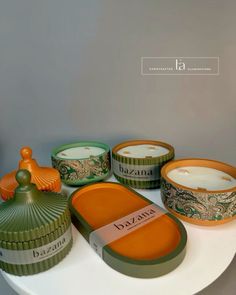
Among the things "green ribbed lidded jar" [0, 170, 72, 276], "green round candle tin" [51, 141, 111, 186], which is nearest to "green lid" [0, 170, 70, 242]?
"green ribbed lidded jar" [0, 170, 72, 276]

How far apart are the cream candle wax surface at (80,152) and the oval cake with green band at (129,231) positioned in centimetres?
9

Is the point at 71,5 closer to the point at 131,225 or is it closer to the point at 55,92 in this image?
the point at 55,92

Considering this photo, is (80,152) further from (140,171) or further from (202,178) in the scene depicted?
(202,178)

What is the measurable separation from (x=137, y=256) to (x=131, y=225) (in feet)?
0.18

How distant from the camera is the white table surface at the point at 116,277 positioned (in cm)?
34

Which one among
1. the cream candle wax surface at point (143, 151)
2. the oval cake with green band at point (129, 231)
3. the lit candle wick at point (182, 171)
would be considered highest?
the cream candle wax surface at point (143, 151)

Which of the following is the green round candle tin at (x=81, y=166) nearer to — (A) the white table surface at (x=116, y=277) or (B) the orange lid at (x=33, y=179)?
(B) the orange lid at (x=33, y=179)

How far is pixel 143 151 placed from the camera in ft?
1.91

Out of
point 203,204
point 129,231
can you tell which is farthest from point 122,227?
point 203,204

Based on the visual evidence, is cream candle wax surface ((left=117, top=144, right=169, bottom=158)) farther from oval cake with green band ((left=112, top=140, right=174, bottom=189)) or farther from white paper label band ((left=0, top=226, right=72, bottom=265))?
white paper label band ((left=0, top=226, right=72, bottom=265))

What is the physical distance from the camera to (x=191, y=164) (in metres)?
0.53

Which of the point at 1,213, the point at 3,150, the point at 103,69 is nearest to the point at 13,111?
the point at 3,150

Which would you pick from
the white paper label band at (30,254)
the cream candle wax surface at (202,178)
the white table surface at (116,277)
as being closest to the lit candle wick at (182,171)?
the cream candle wax surface at (202,178)

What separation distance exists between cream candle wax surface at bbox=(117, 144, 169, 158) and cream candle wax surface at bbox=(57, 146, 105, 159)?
0.16 feet
